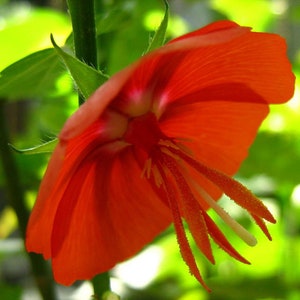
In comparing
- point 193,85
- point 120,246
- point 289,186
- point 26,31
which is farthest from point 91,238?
point 289,186

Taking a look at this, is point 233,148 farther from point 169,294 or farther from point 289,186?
point 289,186

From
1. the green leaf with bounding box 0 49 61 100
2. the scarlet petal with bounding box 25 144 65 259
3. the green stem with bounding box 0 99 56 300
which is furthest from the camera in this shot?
the green stem with bounding box 0 99 56 300

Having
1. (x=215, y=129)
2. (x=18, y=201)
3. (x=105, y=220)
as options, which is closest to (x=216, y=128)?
(x=215, y=129)

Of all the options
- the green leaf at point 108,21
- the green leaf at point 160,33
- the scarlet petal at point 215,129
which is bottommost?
the scarlet petal at point 215,129

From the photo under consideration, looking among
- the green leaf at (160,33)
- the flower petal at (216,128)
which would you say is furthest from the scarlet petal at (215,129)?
the green leaf at (160,33)

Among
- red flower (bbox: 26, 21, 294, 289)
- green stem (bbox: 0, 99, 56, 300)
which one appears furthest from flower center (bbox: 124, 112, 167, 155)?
green stem (bbox: 0, 99, 56, 300)

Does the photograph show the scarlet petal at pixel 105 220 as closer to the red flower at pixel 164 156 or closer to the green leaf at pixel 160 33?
the red flower at pixel 164 156

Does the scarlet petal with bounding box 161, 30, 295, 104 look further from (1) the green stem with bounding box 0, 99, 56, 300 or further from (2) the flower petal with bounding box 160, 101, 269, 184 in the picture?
(1) the green stem with bounding box 0, 99, 56, 300

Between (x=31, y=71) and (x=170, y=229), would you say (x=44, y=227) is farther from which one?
(x=170, y=229)
